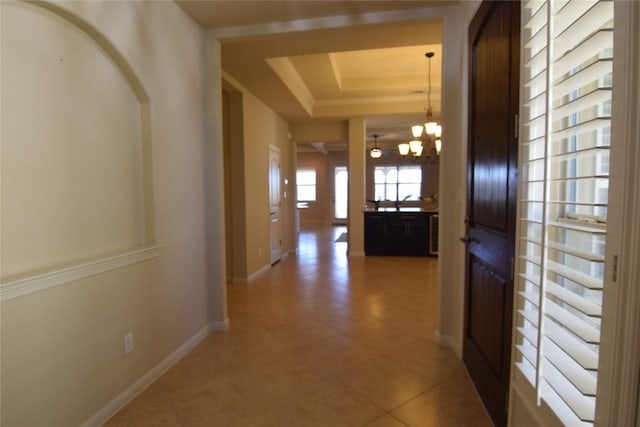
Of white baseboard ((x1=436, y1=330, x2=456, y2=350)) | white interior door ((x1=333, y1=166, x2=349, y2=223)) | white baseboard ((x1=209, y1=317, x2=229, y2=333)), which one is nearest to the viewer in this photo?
white baseboard ((x1=436, y1=330, x2=456, y2=350))

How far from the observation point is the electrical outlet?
2.12 m

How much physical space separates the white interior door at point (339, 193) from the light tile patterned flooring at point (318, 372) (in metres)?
8.54

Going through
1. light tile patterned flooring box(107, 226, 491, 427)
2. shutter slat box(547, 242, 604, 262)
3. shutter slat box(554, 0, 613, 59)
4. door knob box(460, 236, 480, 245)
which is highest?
shutter slat box(554, 0, 613, 59)

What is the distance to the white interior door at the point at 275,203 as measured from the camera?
5.89m

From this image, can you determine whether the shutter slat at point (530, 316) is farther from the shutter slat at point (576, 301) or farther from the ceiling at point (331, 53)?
the ceiling at point (331, 53)

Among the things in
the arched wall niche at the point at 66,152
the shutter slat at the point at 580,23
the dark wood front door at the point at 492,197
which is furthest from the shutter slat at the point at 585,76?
the arched wall niche at the point at 66,152

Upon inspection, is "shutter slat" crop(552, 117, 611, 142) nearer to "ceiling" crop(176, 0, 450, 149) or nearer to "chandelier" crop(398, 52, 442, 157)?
"ceiling" crop(176, 0, 450, 149)

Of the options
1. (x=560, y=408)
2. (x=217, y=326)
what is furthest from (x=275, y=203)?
(x=560, y=408)

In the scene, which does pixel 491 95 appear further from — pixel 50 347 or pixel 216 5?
pixel 50 347

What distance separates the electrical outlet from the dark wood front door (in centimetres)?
217

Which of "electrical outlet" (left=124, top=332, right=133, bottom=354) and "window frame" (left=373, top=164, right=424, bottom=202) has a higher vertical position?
"window frame" (left=373, top=164, right=424, bottom=202)

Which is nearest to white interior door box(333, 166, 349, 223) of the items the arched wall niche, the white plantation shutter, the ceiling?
the ceiling

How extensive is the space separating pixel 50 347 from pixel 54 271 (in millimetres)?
368

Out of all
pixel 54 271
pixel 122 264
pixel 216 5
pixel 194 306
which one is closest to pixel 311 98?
pixel 216 5
